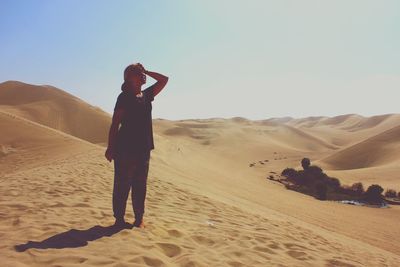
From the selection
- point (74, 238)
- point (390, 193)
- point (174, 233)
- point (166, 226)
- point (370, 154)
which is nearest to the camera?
point (74, 238)

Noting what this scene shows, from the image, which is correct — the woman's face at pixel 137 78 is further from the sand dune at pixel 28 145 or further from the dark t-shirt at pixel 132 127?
the sand dune at pixel 28 145

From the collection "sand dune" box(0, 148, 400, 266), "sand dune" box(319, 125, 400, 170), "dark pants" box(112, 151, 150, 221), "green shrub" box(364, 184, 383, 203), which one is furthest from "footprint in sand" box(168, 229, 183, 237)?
"sand dune" box(319, 125, 400, 170)

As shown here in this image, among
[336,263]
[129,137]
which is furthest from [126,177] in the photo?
[336,263]

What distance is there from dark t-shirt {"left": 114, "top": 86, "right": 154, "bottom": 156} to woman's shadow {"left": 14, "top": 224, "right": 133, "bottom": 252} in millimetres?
959

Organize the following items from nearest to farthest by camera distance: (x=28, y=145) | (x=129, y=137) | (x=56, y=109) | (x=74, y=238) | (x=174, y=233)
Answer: (x=74, y=238) → (x=129, y=137) → (x=174, y=233) → (x=28, y=145) → (x=56, y=109)

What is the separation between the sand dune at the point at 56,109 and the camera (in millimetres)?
34062

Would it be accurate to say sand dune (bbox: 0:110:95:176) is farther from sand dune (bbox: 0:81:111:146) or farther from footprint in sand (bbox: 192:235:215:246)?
footprint in sand (bbox: 192:235:215:246)

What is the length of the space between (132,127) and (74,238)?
1521mm

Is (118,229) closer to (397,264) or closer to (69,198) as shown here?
(69,198)

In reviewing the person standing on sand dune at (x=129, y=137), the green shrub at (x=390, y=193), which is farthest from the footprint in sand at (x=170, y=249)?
the green shrub at (x=390, y=193)

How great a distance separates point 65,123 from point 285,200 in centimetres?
2511

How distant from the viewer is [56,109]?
1540 inches

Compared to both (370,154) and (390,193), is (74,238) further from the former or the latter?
(370,154)

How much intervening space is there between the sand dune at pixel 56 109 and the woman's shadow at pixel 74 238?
25556mm
